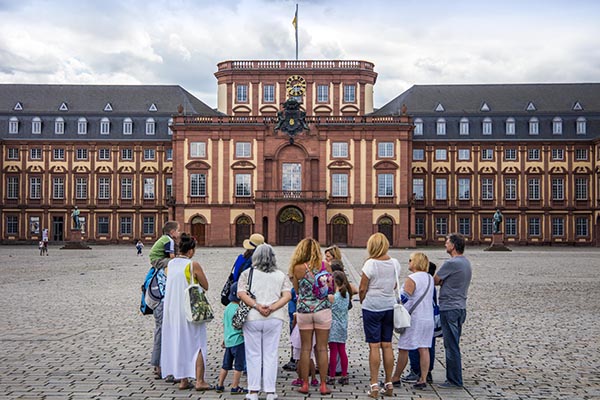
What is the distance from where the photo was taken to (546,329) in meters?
15.2

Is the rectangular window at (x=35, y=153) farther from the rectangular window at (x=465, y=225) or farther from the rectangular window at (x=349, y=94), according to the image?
the rectangular window at (x=465, y=225)

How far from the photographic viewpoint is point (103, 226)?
240 ft

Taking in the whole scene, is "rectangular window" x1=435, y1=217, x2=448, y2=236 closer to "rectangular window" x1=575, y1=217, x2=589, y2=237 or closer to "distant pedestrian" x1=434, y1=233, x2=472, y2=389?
"rectangular window" x1=575, y1=217, x2=589, y2=237

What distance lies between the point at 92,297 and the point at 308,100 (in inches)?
2019

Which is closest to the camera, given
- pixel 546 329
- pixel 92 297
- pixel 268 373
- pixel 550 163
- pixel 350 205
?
pixel 268 373

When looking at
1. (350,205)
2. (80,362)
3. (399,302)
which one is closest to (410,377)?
(399,302)

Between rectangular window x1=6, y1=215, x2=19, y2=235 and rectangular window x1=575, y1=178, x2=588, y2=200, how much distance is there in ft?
169

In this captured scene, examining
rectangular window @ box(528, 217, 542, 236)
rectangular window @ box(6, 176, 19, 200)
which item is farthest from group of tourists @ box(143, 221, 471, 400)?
rectangular window @ box(6, 176, 19, 200)

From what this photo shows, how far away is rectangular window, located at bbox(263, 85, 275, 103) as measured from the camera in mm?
70438

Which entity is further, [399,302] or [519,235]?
[519,235]

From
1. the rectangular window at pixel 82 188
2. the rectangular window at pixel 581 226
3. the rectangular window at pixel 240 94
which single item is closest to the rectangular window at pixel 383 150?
the rectangular window at pixel 240 94

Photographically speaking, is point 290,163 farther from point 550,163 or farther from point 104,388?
point 104,388

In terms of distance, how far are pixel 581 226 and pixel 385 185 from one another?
62.9 ft

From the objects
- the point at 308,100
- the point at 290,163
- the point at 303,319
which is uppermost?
the point at 308,100
